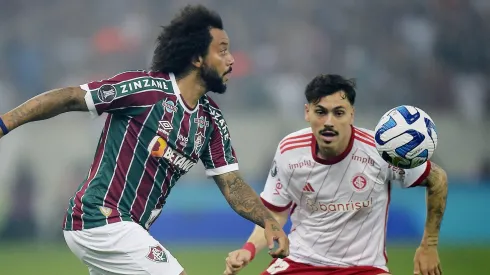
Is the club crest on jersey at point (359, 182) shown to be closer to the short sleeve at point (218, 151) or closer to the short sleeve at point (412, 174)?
the short sleeve at point (412, 174)

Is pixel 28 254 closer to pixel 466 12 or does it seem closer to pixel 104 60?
pixel 104 60

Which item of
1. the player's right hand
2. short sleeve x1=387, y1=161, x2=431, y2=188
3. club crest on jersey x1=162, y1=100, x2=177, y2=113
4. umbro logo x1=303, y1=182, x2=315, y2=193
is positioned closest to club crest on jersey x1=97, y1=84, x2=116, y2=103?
club crest on jersey x1=162, y1=100, x2=177, y2=113

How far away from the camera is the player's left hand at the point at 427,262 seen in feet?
19.1

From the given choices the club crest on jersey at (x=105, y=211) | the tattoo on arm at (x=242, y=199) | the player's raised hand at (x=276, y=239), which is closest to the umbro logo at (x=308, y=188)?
the tattoo on arm at (x=242, y=199)

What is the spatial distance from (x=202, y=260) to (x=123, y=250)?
6.57m

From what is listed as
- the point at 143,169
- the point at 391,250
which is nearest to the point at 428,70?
the point at 391,250

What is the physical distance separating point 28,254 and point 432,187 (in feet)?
26.9

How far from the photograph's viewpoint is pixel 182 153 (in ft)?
18.0

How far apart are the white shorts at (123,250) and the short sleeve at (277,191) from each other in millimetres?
1204

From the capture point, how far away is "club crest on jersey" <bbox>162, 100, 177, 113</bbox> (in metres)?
5.41

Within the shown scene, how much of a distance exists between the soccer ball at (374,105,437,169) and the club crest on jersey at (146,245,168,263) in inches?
61.1

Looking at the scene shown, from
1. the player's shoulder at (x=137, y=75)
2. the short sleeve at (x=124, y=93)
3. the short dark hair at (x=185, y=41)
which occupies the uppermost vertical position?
the short dark hair at (x=185, y=41)

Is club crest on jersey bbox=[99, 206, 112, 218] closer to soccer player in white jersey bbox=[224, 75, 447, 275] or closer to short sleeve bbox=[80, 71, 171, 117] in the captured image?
short sleeve bbox=[80, 71, 171, 117]

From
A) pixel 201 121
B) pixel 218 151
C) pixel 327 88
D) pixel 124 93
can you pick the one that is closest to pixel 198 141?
pixel 201 121
